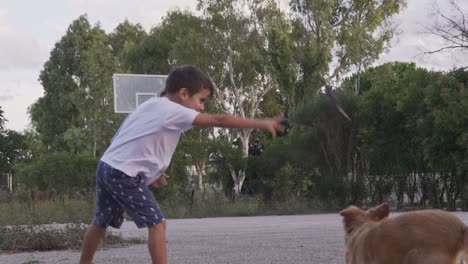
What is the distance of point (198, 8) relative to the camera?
152 feet

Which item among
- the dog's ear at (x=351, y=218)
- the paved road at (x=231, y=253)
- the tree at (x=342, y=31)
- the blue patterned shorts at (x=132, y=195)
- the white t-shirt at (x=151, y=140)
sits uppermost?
the tree at (x=342, y=31)

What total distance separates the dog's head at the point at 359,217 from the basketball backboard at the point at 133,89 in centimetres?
1737

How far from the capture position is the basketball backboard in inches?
901

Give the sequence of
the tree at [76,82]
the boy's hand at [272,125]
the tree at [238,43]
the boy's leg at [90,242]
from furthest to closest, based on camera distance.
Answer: the tree at [76,82] → the tree at [238,43] → the boy's leg at [90,242] → the boy's hand at [272,125]

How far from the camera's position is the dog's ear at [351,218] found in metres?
5.59

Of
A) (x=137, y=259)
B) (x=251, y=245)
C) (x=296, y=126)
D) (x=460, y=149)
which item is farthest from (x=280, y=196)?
(x=137, y=259)

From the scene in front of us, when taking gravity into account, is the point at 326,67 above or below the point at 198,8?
below

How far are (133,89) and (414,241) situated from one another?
1921 cm

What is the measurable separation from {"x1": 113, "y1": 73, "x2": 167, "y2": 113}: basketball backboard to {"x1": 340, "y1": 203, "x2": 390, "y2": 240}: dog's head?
684 inches

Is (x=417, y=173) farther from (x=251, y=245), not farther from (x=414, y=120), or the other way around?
(x=251, y=245)

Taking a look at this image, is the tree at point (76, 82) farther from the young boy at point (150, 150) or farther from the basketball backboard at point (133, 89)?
the young boy at point (150, 150)

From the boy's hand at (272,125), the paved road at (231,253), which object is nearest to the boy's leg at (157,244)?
the boy's hand at (272,125)

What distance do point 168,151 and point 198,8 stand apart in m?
41.2

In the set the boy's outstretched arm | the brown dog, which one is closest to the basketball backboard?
the boy's outstretched arm
